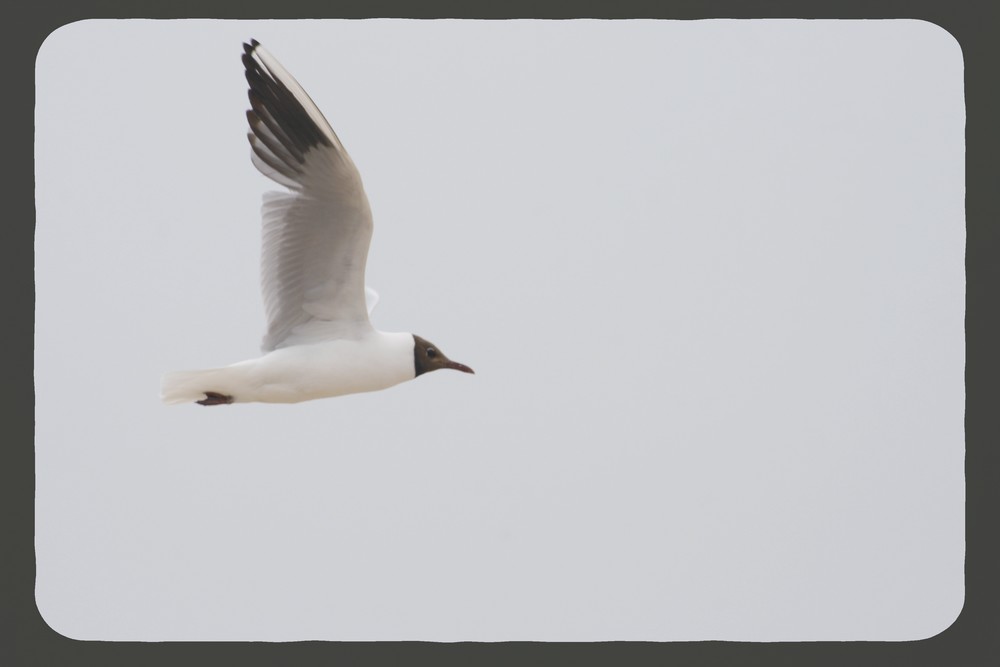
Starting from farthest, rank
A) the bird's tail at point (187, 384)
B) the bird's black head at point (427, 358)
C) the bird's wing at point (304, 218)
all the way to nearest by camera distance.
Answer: the bird's black head at point (427, 358) < the bird's tail at point (187, 384) < the bird's wing at point (304, 218)

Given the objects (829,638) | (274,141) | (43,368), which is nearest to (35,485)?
(43,368)

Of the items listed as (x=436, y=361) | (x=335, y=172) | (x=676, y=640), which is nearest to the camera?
(x=335, y=172)

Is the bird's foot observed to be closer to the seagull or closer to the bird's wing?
the seagull

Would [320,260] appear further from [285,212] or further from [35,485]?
[35,485]

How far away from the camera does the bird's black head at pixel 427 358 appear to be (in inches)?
121

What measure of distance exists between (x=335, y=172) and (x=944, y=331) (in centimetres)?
170

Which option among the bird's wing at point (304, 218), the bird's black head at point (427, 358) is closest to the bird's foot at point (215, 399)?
the bird's wing at point (304, 218)

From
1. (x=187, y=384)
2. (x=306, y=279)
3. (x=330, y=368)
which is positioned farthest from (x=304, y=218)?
(x=187, y=384)

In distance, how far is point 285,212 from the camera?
9.69 ft

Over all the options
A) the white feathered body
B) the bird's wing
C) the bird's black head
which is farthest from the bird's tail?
the bird's black head

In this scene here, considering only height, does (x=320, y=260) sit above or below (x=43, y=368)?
above

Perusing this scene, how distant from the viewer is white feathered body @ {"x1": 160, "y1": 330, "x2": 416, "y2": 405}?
2.96 metres

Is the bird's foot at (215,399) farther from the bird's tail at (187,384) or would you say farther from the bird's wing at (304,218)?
the bird's wing at (304,218)

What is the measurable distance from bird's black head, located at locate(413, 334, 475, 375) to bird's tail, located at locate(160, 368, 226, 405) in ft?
1.34
